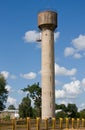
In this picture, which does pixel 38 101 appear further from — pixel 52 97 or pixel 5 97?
pixel 52 97

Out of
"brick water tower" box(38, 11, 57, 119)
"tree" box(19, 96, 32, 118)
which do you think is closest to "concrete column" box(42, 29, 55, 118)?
"brick water tower" box(38, 11, 57, 119)

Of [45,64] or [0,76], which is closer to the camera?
[45,64]

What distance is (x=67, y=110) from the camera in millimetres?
172750

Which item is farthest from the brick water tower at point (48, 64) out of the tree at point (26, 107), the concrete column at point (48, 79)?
the tree at point (26, 107)

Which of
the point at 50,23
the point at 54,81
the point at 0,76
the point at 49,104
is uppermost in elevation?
the point at 50,23

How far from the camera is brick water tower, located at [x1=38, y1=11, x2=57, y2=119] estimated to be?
8756 cm

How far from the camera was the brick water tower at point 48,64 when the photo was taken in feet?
287

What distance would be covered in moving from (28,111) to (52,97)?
2809cm

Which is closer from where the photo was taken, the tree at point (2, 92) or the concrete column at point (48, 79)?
the concrete column at point (48, 79)

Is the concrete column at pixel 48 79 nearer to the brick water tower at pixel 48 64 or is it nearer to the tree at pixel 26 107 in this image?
the brick water tower at pixel 48 64

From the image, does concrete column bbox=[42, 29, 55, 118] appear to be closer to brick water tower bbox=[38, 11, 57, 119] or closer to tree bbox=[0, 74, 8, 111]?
brick water tower bbox=[38, 11, 57, 119]

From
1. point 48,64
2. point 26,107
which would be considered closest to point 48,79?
point 48,64

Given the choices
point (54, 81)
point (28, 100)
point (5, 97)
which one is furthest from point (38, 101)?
point (54, 81)

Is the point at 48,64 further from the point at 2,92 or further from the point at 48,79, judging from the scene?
the point at 2,92
